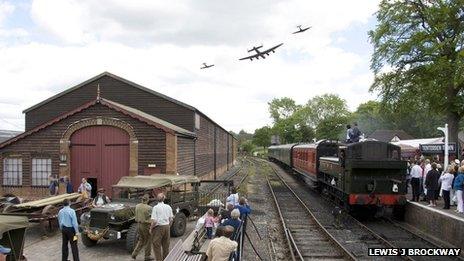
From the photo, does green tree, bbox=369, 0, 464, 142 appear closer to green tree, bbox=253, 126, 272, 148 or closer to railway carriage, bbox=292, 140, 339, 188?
railway carriage, bbox=292, 140, 339, 188

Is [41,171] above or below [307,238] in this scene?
above

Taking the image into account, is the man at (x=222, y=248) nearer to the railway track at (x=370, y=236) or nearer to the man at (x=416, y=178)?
the railway track at (x=370, y=236)

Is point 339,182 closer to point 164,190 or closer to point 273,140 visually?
point 164,190

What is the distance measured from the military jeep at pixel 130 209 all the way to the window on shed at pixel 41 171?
1059 cm

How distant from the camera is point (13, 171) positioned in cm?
2433

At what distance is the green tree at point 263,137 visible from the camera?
397 feet

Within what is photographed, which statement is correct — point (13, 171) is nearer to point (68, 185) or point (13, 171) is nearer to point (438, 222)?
point (68, 185)

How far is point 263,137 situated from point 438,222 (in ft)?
349

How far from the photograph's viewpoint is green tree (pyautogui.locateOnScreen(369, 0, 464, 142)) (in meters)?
30.6

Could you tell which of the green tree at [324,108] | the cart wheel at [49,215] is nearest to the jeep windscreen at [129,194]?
the cart wheel at [49,215]

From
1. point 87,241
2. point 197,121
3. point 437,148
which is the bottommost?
point 87,241

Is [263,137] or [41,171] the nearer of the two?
[41,171]

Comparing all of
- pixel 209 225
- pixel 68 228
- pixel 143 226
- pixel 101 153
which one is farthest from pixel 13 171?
pixel 209 225

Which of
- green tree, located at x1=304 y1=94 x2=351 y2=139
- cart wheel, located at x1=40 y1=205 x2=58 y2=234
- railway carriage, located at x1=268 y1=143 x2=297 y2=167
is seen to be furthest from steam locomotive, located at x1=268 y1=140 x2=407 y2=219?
green tree, located at x1=304 y1=94 x2=351 y2=139
